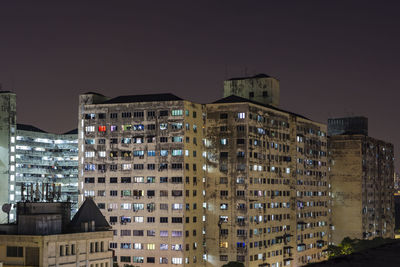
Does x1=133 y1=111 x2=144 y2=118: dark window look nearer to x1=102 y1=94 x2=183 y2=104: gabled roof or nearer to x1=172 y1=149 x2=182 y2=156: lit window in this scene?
x1=102 y1=94 x2=183 y2=104: gabled roof

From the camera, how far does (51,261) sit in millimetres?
92938

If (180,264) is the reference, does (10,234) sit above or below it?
above

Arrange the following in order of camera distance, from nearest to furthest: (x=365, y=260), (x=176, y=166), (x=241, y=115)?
(x=176, y=166) → (x=241, y=115) → (x=365, y=260)

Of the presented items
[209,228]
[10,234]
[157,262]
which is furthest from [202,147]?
[10,234]

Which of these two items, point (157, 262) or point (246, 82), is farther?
point (246, 82)

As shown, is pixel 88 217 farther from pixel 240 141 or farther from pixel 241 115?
pixel 241 115

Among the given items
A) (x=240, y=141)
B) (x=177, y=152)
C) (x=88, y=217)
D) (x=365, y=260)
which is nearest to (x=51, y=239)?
(x=88, y=217)

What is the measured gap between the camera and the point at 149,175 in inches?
5984

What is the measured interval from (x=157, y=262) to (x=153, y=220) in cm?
939

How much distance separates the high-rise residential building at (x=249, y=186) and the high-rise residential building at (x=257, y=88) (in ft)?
48.3

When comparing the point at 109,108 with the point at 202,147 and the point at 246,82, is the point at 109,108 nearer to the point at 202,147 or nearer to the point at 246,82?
the point at 202,147

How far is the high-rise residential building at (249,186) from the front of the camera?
506 feet

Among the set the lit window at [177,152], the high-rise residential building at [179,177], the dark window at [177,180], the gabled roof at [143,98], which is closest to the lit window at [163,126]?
the high-rise residential building at [179,177]

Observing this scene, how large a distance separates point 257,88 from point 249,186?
1756 inches
